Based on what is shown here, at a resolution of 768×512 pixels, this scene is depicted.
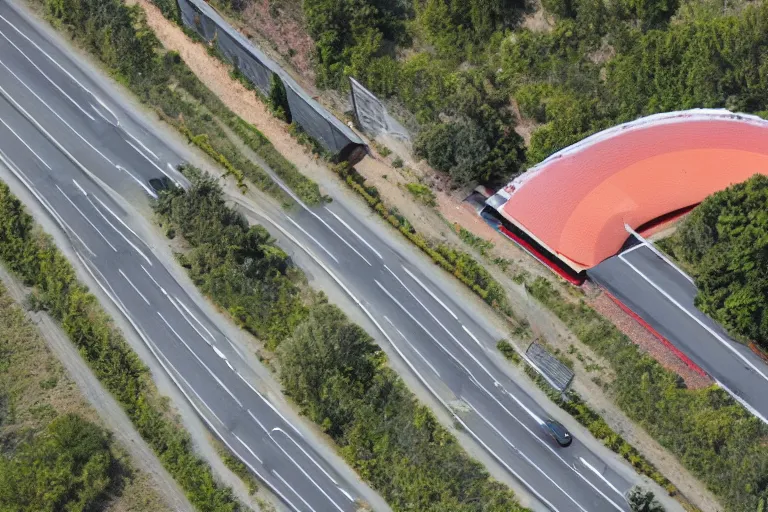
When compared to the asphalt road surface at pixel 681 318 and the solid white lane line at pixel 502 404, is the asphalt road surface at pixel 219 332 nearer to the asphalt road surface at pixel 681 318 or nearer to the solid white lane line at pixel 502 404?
the solid white lane line at pixel 502 404

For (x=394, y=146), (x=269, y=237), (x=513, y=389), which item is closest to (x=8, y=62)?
(x=269, y=237)

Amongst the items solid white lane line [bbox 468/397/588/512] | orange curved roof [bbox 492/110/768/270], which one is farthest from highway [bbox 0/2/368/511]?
orange curved roof [bbox 492/110/768/270]

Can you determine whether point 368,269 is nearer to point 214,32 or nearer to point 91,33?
point 214,32

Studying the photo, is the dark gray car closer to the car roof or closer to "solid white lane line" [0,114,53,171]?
the car roof

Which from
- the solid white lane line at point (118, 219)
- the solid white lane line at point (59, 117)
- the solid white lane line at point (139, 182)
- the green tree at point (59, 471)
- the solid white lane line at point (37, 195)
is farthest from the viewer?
the solid white lane line at point (59, 117)

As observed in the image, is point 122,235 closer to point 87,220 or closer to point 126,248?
point 126,248

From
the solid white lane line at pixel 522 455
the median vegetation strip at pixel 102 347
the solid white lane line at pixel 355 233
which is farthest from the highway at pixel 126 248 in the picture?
the solid white lane line at pixel 355 233
